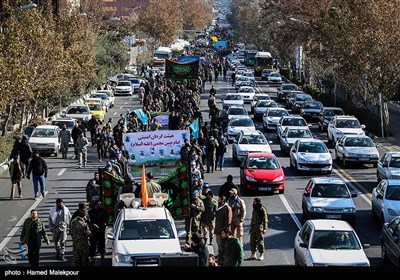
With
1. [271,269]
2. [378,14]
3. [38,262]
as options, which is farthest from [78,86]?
[271,269]

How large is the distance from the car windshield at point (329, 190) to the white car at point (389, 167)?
5558mm

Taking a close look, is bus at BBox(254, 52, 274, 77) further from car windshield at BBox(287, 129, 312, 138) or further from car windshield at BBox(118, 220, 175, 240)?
car windshield at BBox(118, 220, 175, 240)

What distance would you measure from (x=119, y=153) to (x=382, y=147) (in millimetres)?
19055

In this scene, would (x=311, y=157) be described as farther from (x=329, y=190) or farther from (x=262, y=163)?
(x=329, y=190)

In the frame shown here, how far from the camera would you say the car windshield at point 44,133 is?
40903mm

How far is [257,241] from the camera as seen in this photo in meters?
20.6

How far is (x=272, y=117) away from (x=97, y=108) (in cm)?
1172

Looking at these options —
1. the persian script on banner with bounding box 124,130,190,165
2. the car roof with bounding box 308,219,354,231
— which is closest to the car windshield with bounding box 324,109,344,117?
the persian script on banner with bounding box 124,130,190,165

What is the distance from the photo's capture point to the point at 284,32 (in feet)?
278

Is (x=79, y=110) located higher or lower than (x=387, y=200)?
lower

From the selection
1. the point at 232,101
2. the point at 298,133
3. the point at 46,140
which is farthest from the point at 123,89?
the point at 298,133

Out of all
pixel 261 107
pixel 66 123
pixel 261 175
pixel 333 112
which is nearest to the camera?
pixel 261 175

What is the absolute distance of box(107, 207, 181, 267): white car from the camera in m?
16.6

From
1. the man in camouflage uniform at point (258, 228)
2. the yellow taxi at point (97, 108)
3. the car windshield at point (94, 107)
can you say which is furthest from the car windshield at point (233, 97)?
the man in camouflage uniform at point (258, 228)
